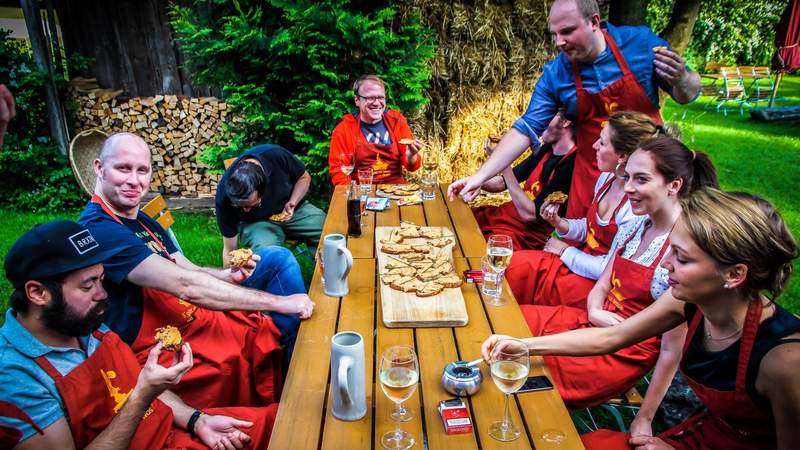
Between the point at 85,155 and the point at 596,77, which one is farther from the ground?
the point at 596,77

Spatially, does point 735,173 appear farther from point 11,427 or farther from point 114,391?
point 11,427

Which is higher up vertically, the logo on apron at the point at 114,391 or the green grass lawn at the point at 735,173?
the logo on apron at the point at 114,391

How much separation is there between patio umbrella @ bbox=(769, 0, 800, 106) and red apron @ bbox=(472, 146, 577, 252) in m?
4.79

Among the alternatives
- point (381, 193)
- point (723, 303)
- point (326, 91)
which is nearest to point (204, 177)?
point (326, 91)

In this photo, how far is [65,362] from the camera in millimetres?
1918

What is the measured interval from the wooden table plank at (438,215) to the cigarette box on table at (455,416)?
144 centimetres

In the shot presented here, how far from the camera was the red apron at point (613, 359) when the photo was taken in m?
2.36

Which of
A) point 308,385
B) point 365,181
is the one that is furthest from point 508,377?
point 365,181

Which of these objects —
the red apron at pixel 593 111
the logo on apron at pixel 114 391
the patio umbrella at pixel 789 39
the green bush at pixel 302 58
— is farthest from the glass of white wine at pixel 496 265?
the patio umbrella at pixel 789 39

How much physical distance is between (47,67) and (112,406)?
666cm

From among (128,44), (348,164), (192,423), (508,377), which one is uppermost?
(128,44)

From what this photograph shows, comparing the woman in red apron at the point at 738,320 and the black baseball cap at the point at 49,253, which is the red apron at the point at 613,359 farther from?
the black baseball cap at the point at 49,253

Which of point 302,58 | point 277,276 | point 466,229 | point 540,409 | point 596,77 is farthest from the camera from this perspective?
point 302,58

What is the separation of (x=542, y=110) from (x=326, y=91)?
3.00 metres
